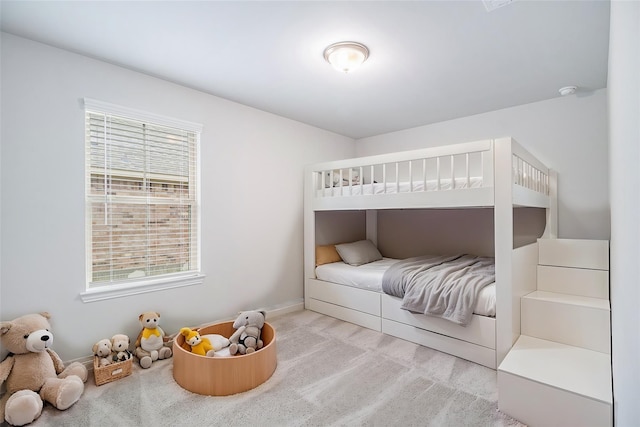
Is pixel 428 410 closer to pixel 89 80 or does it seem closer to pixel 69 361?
pixel 69 361

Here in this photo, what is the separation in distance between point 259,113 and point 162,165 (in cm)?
117

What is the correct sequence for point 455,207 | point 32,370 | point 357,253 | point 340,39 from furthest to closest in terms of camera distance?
point 357,253 < point 455,207 < point 340,39 < point 32,370

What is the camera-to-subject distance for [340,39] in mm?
1988

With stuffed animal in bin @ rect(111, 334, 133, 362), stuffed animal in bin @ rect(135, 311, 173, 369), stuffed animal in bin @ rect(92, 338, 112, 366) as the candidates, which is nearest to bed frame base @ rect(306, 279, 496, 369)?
stuffed animal in bin @ rect(135, 311, 173, 369)

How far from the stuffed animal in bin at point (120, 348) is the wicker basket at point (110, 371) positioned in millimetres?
69

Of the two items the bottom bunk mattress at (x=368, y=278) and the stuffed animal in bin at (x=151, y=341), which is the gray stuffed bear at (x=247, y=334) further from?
the bottom bunk mattress at (x=368, y=278)

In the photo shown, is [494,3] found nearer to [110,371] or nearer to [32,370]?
[110,371]

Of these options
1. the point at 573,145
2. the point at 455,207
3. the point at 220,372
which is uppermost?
the point at 573,145

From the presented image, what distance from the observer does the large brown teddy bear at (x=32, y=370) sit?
5.67ft

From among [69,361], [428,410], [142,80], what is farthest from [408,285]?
[142,80]

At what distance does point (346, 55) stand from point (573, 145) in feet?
8.13

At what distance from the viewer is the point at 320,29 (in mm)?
1876

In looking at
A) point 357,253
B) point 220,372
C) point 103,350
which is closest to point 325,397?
point 220,372

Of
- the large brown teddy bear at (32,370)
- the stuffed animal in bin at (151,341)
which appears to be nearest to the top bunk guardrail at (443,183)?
the stuffed animal in bin at (151,341)
